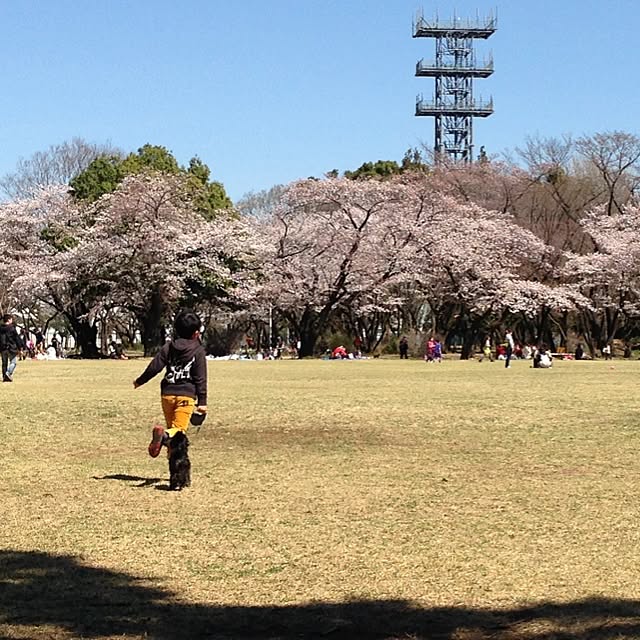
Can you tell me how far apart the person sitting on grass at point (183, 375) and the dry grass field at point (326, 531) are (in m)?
0.63

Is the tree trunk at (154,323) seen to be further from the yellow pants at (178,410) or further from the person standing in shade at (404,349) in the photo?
the yellow pants at (178,410)

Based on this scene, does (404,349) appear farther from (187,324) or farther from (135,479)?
(187,324)

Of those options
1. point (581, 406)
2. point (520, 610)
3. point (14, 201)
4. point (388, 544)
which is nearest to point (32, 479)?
point (388, 544)

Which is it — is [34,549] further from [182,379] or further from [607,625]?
[607,625]

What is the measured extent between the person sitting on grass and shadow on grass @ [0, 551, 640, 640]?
10.8 ft

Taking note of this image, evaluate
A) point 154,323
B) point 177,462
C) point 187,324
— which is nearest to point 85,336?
point 154,323

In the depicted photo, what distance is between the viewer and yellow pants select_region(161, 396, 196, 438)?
877 centimetres

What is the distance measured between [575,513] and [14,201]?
48.9m

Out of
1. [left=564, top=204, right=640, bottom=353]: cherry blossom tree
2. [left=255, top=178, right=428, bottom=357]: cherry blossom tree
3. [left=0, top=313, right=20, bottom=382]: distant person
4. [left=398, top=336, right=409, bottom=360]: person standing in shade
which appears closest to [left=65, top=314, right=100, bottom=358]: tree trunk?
[left=255, top=178, right=428, bottom=357]: cherry blossom tree

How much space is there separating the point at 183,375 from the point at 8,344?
15.9 meters

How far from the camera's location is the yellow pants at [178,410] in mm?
8773

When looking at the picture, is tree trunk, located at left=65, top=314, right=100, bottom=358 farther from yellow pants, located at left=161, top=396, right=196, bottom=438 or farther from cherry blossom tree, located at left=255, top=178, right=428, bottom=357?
yellow pants, located at left=161, top=396, right=196, bottom=438

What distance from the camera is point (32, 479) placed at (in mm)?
9141

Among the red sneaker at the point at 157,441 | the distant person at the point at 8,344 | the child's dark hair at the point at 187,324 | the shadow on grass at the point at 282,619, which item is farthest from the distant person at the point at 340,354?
the shadow on grass at the point at 282,619
